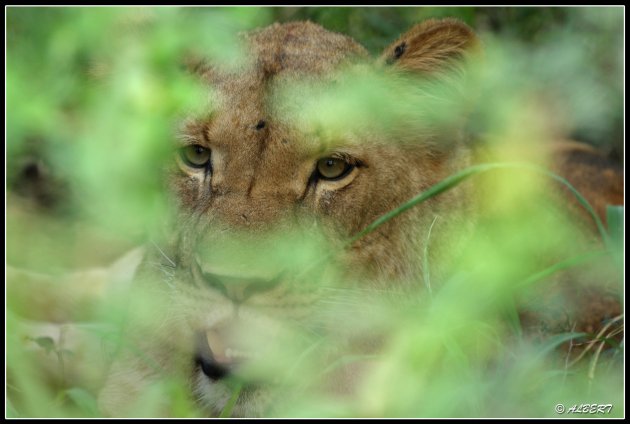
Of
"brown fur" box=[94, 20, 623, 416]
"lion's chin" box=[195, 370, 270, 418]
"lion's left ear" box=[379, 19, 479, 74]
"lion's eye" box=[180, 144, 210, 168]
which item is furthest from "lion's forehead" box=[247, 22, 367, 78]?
"lion's chin" box=[195, 370, 270, 418]

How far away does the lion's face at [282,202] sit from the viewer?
2.75 meters

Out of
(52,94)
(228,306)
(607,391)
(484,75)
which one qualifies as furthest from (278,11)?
(607,391)

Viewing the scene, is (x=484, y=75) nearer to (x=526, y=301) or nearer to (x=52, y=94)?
(x=526, y=301)

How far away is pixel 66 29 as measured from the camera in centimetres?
266

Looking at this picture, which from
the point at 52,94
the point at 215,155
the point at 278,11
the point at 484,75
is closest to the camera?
the point at 52,94

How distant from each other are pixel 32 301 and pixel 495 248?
312 centimetres

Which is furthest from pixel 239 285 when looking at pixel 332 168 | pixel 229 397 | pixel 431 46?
pixel 431 46

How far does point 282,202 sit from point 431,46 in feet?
3.34

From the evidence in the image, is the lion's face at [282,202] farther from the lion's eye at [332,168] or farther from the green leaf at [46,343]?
the green leaf at [46,343]

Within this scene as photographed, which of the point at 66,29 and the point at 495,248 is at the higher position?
the point at 66,29

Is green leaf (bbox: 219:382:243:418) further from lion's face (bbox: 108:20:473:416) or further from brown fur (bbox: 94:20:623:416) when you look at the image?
brown fur (bbox: 94:20:623:416)

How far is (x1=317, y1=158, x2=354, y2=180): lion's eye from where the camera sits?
3.14 metres

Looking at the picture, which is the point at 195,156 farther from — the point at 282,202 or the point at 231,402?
the point at 231,402

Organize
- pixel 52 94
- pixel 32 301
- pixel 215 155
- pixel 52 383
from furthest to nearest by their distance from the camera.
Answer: pixel 32 301
pixel 52 383
pixel 215 155
pixel 52 94
